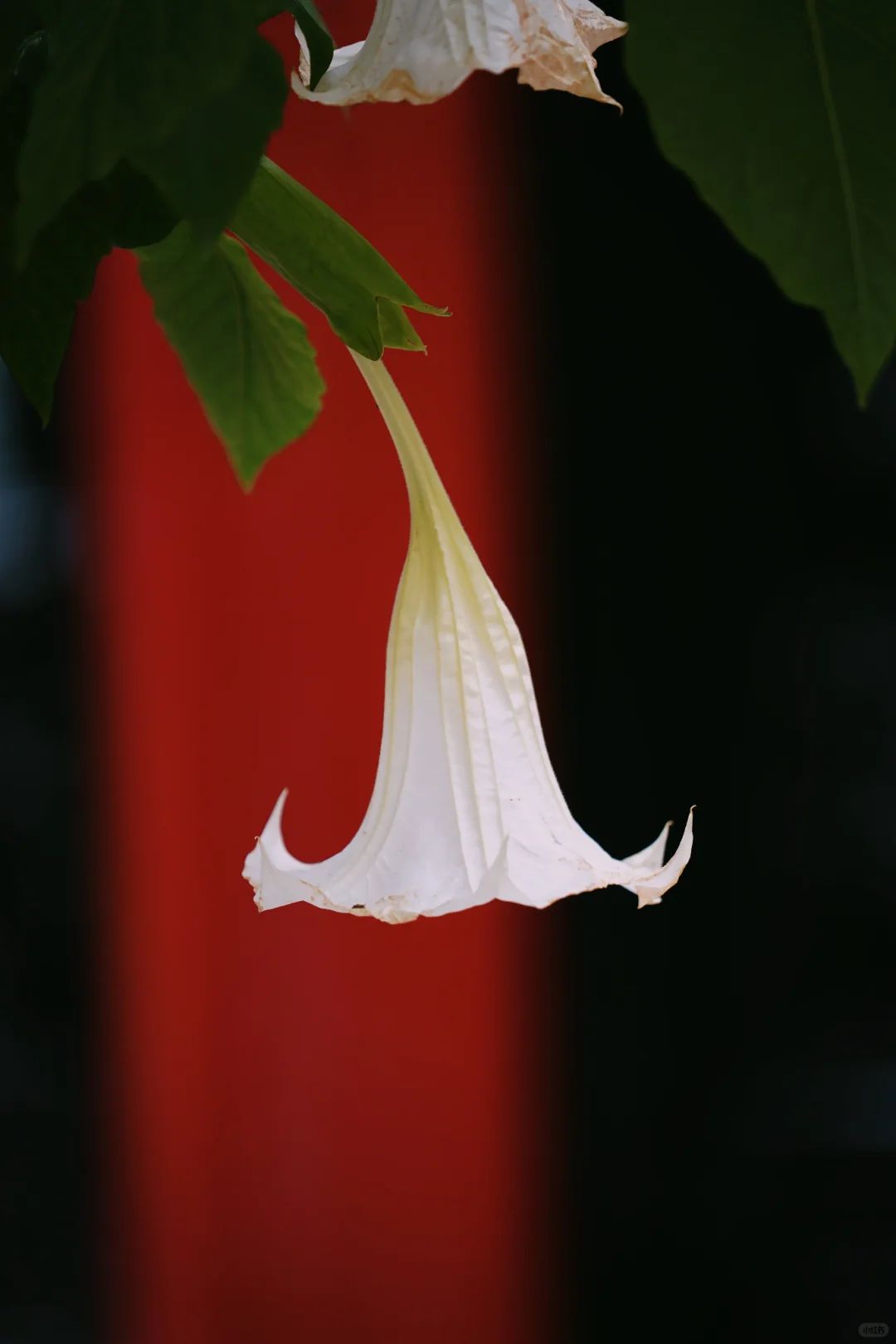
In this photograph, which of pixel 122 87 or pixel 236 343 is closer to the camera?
pixel 122 87

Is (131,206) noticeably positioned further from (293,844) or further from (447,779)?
(293,844)

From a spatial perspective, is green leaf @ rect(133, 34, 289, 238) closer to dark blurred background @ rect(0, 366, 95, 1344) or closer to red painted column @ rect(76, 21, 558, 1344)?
red painted column @ rect(76, 21, 558, 1344)

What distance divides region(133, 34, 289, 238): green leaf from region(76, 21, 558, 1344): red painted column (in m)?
1.66

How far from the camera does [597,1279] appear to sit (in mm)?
2018

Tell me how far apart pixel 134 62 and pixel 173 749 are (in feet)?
5.65

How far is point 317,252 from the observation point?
0.96 feet

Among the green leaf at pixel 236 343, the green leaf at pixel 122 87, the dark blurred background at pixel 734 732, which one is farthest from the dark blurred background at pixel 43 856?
the green leaf at pixel 122 87

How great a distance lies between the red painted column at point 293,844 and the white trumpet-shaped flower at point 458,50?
62.7 inches

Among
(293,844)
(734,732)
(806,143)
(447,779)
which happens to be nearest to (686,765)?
(734,732)

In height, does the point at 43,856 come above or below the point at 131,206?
below

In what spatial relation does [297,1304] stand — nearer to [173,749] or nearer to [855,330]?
[173,749]

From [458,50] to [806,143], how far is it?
3.4 inches

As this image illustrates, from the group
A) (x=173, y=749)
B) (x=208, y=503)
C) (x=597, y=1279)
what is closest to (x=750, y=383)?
(x=208, y=503)

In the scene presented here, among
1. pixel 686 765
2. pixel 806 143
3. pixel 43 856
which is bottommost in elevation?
pixel 43 856
